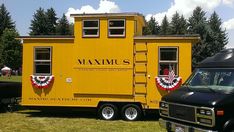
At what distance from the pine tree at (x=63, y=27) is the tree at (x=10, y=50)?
7709 millimetres

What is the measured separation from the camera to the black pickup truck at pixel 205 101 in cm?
975

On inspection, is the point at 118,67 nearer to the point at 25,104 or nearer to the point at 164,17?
the point at 25,104

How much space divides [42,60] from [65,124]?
321 cm

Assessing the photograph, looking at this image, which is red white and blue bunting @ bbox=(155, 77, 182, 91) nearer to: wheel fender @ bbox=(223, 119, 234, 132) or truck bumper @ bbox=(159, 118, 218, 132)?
truck bumper @ bbox=(159, 118, 218, 132)

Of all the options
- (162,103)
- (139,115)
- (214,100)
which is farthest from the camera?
(139,115)

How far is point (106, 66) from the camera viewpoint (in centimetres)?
1717

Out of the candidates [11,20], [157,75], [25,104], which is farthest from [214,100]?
[11,20]

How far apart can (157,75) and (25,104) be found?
17.3ft

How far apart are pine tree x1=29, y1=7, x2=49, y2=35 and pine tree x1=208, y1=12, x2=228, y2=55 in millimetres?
27665

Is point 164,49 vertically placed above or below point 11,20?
below

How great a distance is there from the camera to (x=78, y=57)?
17469mm

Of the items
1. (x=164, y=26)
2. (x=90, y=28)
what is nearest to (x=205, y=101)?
(x=90, y=28)

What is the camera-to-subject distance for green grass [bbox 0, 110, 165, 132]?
48.3 feet

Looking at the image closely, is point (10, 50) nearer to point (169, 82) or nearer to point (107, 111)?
point (107, 111)
